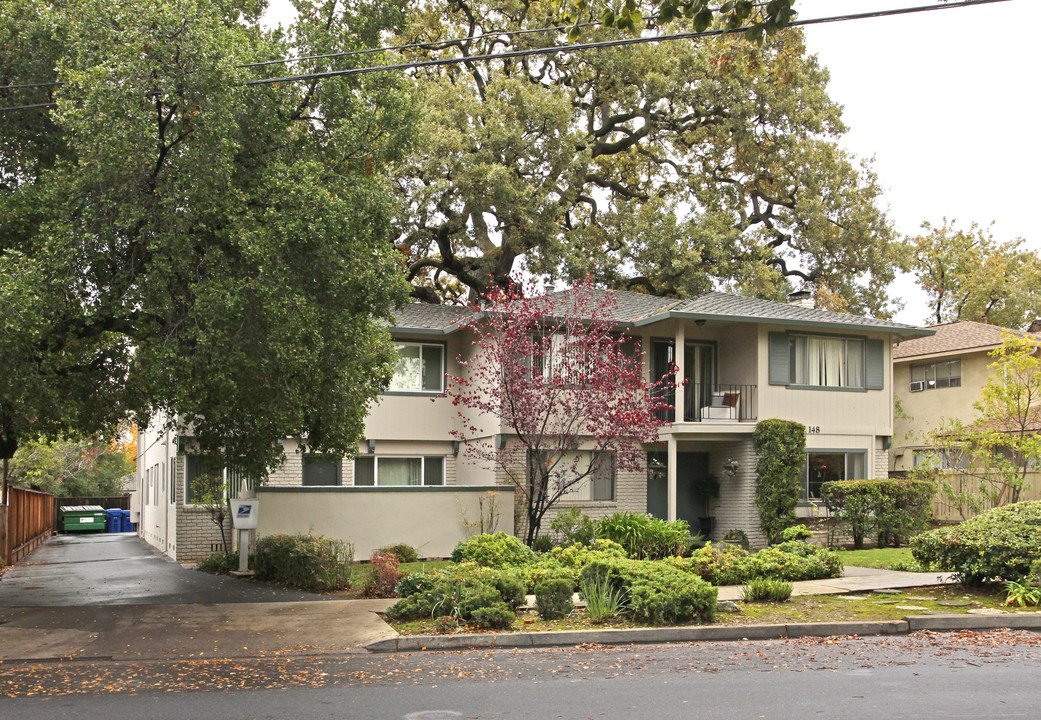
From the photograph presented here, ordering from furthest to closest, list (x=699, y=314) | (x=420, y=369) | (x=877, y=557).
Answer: (x=420, y=369)
(x=699, y=314)
(x=877, y=557)

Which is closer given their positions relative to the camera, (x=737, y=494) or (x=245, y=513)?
(x=245, y=513)

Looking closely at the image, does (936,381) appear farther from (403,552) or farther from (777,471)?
(403,552)

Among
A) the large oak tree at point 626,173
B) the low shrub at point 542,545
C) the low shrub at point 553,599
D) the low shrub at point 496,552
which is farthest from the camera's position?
the large oak tree at point 626,173

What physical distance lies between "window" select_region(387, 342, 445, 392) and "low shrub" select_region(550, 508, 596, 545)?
4808 millimetres

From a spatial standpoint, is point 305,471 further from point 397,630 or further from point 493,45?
point 493,45

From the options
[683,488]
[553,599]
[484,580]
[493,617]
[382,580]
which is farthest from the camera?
[683,488]

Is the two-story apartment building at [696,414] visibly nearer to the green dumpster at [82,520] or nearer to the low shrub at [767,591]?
the low shrub at [767,591]

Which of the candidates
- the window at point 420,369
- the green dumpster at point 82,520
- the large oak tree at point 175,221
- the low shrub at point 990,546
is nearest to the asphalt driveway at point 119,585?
the large oak tree at point 175,221

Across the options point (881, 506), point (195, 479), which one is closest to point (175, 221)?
point (195, 479)

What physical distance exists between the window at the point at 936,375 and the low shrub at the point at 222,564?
949 inches

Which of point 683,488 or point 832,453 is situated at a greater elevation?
point 832,453

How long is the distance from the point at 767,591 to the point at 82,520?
127 feet

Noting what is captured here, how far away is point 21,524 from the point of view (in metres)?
28.4

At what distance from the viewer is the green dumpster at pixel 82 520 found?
44156mm
